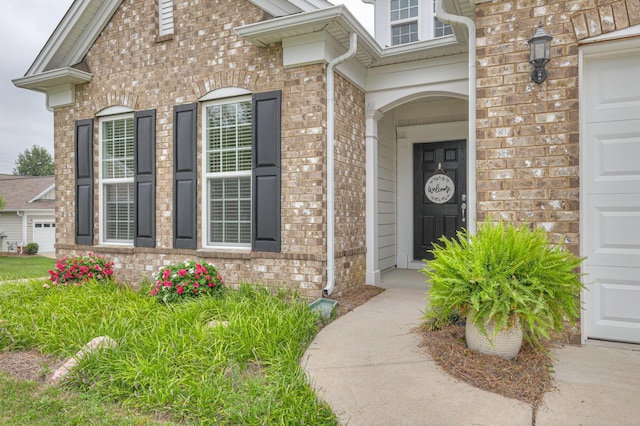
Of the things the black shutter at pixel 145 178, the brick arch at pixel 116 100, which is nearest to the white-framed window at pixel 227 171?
the black shutter at pixel 145 178

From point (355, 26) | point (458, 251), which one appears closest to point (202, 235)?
point (355, 26)

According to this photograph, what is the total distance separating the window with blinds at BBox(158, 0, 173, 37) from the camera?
5584mm

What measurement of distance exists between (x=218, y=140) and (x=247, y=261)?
5.29 feet

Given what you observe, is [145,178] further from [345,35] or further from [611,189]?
[611,189]

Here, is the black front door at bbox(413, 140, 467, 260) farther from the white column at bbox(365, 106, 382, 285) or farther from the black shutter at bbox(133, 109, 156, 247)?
the black shutter at bbox(133, 109, 156, 247)

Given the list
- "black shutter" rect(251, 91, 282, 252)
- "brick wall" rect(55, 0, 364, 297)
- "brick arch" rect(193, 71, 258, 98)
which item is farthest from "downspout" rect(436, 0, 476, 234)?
"brick arch" rect(193, 71, 258, 98)

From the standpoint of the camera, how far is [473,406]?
7.36 feet

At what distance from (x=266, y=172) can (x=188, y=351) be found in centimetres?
241

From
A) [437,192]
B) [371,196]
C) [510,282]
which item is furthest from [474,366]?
[437,192]

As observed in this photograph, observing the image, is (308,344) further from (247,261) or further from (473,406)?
(247,261)

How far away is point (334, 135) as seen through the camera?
4.77 meters

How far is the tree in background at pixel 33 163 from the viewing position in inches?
1661

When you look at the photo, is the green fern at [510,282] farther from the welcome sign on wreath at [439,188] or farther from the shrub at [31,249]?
the shrub at [31,249]

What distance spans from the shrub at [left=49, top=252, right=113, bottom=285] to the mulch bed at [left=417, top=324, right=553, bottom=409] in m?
4.39
